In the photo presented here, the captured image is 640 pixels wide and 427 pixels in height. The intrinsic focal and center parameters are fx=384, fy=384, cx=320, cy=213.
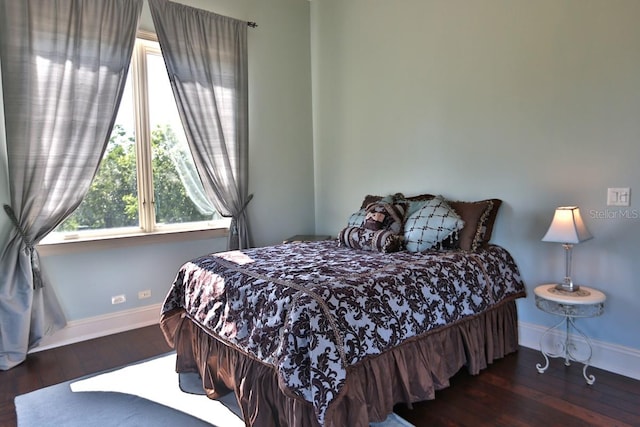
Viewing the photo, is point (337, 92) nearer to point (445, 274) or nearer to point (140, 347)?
point (445, 274)

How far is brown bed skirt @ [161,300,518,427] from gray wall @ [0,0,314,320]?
1.03 meters

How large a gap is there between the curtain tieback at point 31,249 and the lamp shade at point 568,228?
349cm

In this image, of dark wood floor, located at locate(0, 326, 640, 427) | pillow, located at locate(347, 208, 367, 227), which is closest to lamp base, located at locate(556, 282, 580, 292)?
dark wood floor, located at locate(0, 326, 640, 427)

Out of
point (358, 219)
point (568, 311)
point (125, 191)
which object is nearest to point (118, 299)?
point (125, 191)

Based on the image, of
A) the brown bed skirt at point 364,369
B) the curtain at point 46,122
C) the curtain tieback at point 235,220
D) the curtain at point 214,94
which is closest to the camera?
the brown bed skirt at point 364,369

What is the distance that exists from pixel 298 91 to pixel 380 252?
7.94 ft

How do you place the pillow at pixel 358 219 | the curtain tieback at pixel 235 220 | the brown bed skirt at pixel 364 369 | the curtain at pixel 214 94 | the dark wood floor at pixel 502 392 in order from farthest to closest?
1. the curtain tieback at pixel 235 220
2. the curtain at pixel 214 94
3. the pillow at pixel 358 219
4. the dark wood floor at pixel 502 392
5. the brown bed skirt at pixel 364 369

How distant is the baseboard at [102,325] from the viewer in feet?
9.86

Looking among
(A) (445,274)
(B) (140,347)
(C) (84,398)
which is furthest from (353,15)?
(C) (84,398)

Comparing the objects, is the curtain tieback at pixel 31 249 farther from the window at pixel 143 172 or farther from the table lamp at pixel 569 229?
the table lamp at pixel 569 229

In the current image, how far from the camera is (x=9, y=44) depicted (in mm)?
2656

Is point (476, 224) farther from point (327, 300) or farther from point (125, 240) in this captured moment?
point (125, 240)

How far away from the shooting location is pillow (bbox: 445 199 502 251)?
9.11 ft

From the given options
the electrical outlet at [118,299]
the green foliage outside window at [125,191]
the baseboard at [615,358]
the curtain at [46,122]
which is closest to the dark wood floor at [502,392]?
the baseboard at [615,358]
